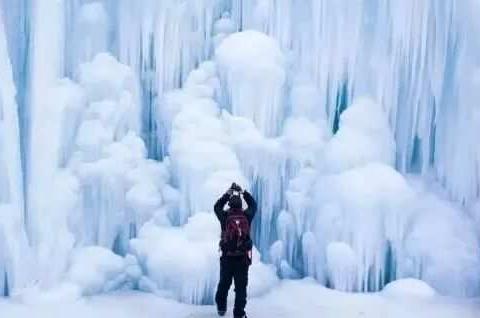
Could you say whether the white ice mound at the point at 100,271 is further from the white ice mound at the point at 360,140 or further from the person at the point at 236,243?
the white ice mound at the point at 360,140

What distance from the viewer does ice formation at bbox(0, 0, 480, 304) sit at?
7.01 meters

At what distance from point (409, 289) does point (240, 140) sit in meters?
2.05

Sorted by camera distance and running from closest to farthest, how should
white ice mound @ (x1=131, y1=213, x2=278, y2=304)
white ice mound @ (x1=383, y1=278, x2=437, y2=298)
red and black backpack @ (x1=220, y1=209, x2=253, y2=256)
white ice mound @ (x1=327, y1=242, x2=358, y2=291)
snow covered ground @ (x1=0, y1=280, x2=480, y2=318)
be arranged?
red and black backpack @ (x1=220, y1=209, x2=253, y2=256)
snow covered ground @ (x1=0, y1=280, x2=480, y2=318)
white ice mound @ (x1=131, y1=213, x2=278, y2=304)
white ice mound @ (x1=383, y1=278, x2=437, y2=298)
white ice mound @ (x1=327, y1=242, x2=358, y2=291)

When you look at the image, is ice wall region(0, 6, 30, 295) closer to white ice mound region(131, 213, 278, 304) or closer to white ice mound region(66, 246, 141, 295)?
white ice mound region(66, 246, 141, 295)

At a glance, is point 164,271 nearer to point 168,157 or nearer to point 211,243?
point 211,243

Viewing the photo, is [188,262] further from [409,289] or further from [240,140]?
[409,289]

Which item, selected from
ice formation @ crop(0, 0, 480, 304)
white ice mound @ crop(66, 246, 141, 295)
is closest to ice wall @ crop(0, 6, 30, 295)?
ice formation @ crop(0, 0, 480, 304)

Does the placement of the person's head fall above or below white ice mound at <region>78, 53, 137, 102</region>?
below

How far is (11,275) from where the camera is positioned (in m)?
6.93

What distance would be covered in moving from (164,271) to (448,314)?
8.15ft

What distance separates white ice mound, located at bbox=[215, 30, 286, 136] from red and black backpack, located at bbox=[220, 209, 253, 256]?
174 centimetres

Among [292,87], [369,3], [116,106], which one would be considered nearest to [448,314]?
[292,87]

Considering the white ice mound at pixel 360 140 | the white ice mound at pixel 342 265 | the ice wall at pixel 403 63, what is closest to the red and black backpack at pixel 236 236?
the white ice mound at pixel 342 265

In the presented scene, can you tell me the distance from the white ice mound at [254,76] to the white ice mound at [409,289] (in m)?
1.81
